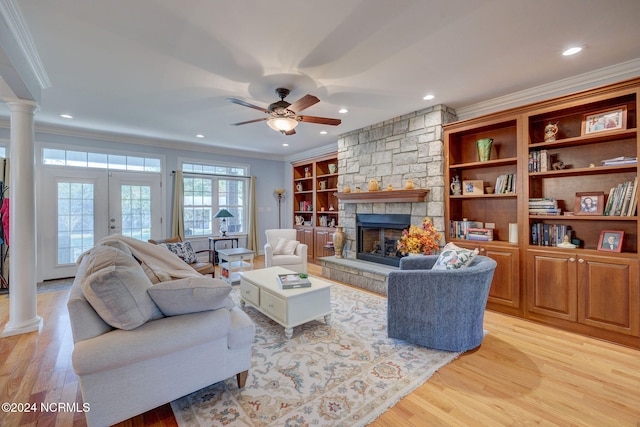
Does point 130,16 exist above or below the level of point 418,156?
above

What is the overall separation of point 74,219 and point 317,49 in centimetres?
513

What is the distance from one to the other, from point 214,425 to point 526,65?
Answer: 3819 millimetres

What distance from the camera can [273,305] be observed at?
2.79 meters

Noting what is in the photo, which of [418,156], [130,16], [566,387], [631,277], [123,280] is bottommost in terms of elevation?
[566,387]

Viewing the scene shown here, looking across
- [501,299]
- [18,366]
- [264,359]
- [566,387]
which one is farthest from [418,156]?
[18,366]

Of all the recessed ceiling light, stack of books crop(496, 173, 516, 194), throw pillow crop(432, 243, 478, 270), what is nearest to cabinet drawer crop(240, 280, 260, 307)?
throw pillow crop(432, 243, 478, 270)

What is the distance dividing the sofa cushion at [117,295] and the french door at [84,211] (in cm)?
431

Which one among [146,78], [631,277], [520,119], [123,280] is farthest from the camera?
[520,119]

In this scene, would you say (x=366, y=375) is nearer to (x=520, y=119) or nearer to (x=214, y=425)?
(x=214, y=425)

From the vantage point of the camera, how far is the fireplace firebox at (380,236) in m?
4.34

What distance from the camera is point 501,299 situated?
329 cm

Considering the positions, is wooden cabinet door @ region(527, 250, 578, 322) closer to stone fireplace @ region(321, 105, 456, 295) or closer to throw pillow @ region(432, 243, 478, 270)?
throw pillow @ region(432, 243, 478, 270)

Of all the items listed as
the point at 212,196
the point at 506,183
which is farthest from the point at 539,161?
the point at 212,196
